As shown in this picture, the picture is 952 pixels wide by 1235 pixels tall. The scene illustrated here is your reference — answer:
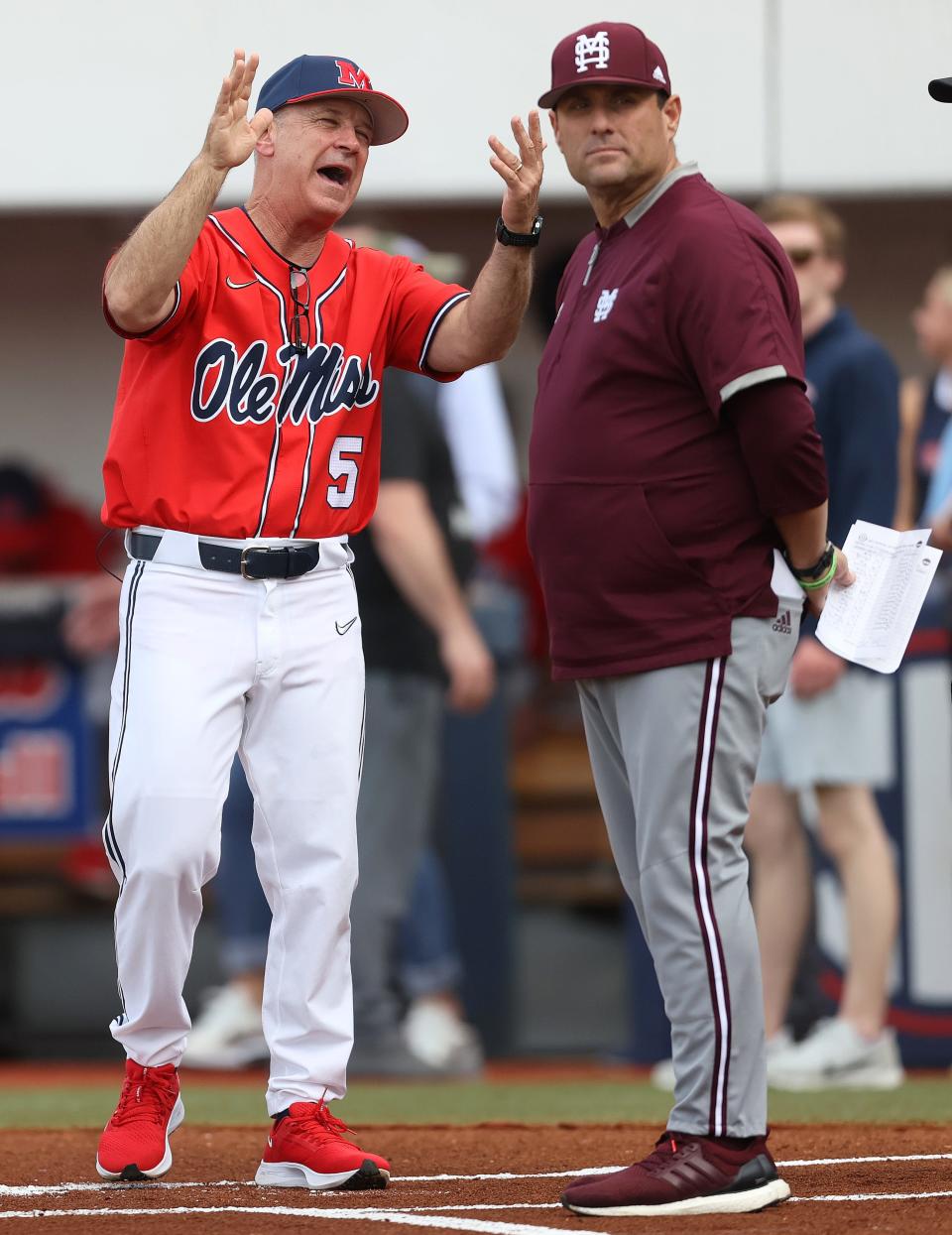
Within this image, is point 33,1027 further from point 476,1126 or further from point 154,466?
point 154,466

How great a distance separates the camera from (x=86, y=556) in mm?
9625

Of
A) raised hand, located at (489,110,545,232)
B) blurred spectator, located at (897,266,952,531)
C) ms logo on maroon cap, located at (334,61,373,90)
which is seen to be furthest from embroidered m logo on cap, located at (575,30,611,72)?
blurred spectator, located at (897,266,952,531)

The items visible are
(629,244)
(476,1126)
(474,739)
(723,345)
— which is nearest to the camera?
(723,345)

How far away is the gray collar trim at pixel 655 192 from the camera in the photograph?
12.8ft

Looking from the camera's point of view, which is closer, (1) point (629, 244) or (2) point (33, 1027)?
(1) point (629, 244)

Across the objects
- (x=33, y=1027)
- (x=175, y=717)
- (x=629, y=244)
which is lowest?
(x=33, y=1027)

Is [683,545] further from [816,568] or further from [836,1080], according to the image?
[836,1080]

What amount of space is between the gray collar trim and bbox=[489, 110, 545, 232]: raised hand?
0.81 feet

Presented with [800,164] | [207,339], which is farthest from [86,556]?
[207,339]

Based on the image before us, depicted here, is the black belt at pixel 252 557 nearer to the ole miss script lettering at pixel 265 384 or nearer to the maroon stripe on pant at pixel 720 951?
the ole miss script lettering at pixel 265 384

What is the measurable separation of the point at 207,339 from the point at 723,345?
104cm

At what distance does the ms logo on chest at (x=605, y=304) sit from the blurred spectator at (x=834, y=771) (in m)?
2.15

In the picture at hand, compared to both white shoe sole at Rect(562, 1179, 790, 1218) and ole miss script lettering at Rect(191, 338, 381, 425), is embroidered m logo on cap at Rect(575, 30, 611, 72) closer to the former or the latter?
ole miss script lettering at Rect(191, 338, 381, 425)

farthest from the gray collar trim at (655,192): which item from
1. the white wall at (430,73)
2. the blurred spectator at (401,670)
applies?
the white wall at (430,73)
